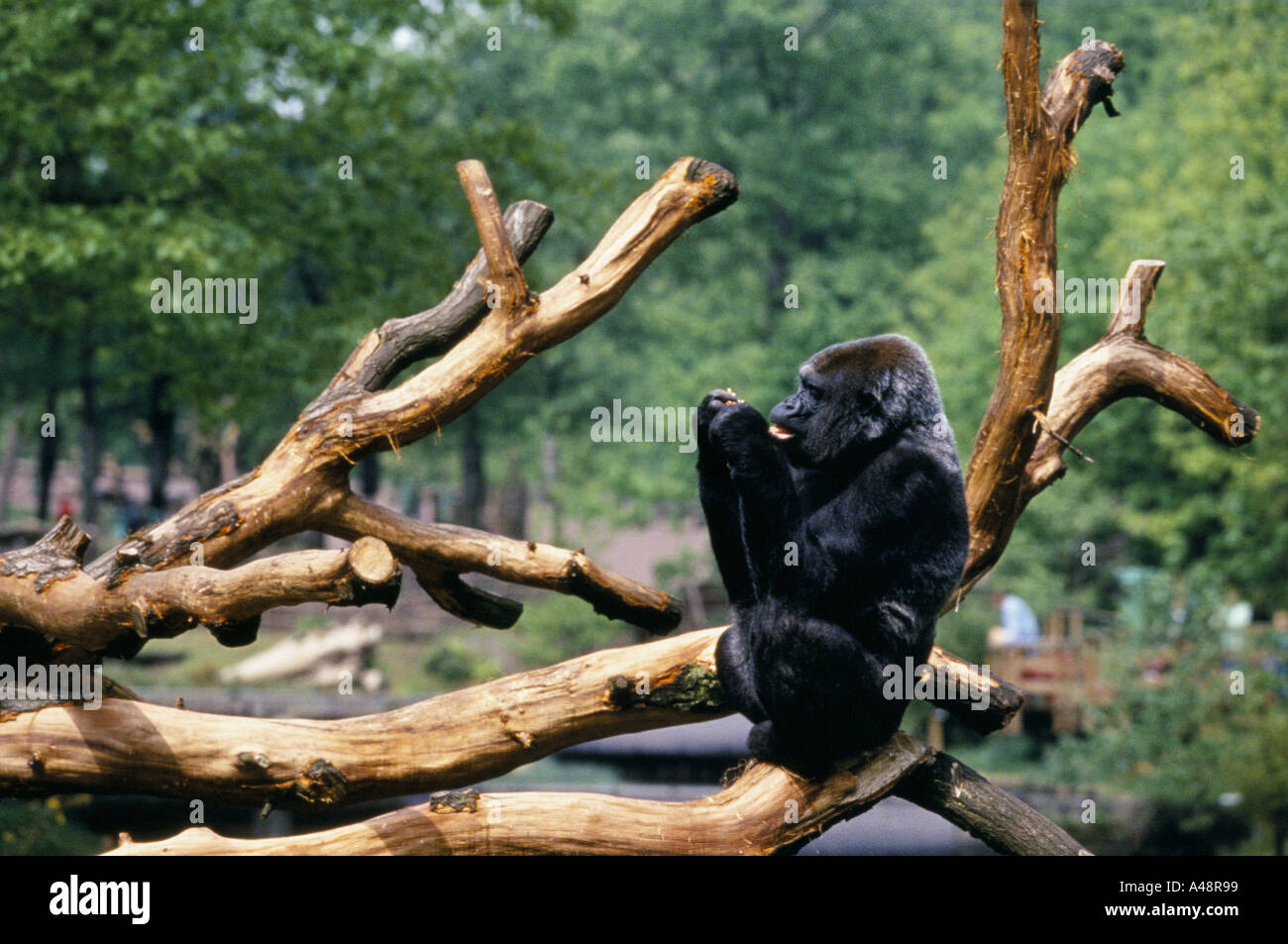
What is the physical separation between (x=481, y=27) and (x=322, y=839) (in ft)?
82.8

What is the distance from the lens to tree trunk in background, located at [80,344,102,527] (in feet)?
80.2

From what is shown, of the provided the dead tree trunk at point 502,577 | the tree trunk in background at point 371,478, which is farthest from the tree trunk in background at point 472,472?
the dead tree trunk at point 502,577

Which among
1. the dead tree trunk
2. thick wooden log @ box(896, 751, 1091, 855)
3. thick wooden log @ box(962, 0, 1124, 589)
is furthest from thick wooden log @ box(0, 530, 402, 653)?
thick wooden log @ box(962, 0, 1124, 589)

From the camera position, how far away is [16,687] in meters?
5.27

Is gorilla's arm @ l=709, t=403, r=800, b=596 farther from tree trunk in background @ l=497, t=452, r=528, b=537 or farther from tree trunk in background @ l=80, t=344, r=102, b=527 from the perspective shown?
tree trunk in background @ l=497, t=452, r=528, b=537

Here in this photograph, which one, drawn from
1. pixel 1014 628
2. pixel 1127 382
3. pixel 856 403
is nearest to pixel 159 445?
pixel 1014 628

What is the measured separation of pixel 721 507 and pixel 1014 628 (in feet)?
56.6

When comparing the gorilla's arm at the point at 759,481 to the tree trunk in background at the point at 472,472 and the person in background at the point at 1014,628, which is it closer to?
the person in background at the point at 1014,628

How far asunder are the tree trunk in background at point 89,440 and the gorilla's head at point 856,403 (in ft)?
73.3

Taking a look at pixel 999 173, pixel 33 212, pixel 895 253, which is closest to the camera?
pixel 33 212

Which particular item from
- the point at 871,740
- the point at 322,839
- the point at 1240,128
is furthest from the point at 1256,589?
the point at 322,839

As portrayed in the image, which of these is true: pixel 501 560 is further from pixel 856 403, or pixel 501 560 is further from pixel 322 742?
pixel 856 403

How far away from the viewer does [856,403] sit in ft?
15.8

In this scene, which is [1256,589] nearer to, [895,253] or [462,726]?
[895,253]
